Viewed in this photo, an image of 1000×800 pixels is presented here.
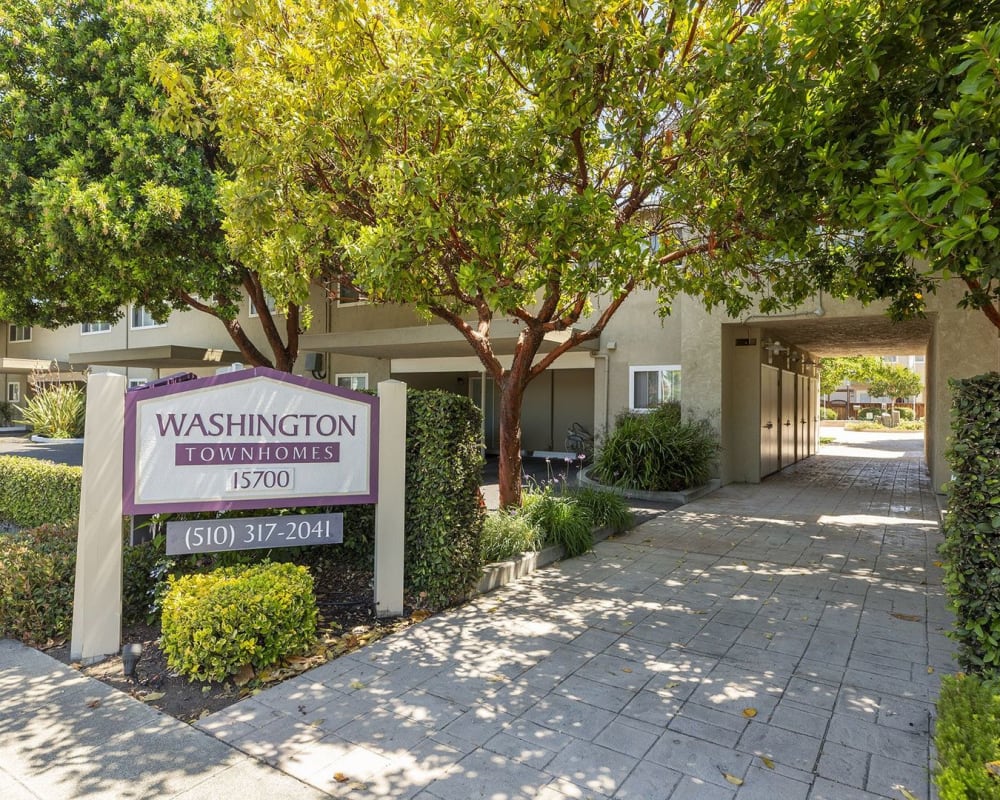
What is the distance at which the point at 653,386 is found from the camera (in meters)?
12.6

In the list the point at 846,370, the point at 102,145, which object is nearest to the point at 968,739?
the point at 102,145

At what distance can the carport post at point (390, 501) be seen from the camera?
482 cm

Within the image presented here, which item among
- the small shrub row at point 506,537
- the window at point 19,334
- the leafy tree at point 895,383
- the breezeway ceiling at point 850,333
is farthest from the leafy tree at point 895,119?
the leafy tree at point 895,383

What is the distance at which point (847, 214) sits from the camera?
3.93 metres

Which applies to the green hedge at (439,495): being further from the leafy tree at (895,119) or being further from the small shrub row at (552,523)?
the leafy tree at (895,119)

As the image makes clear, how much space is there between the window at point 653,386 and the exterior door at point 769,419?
5.45 ft

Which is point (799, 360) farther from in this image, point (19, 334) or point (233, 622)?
point (19, 334)

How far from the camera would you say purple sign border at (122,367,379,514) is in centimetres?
402

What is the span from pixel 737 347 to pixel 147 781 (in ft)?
37.8

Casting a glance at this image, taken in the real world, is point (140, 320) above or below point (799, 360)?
above

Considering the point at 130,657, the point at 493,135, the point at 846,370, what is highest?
the point at 846,370

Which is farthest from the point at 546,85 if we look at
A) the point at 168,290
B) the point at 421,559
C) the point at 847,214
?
the point at 168,290

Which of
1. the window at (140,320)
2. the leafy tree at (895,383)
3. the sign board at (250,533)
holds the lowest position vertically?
the sign board at (250,533)

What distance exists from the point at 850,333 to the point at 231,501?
12.7 m
